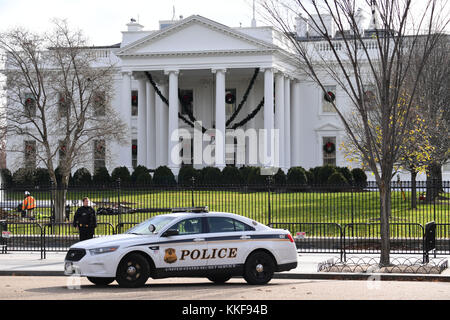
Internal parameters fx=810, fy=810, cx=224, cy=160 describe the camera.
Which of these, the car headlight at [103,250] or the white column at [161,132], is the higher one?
the white column at [161,132]

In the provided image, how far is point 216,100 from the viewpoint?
5616 cm

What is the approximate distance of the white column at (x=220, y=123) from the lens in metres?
54.5

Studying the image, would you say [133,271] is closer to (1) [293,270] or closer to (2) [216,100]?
(1) [293,270]

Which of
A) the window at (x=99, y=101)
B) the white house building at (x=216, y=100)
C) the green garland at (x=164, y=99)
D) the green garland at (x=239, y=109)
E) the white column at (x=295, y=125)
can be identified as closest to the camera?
the window at (x=99, y=101)

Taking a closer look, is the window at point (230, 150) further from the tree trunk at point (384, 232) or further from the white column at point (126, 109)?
the tree trunk at point (384, 232)

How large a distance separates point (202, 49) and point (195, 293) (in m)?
43.4

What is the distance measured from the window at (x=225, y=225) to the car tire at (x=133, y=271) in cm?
162

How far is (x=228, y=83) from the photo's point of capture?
6450cm

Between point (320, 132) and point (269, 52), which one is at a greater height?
point (269, 52)

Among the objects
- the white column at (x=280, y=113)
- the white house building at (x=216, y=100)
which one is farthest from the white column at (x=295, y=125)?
the white column at (x=280, y=113)

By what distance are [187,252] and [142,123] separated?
43.7 meters
